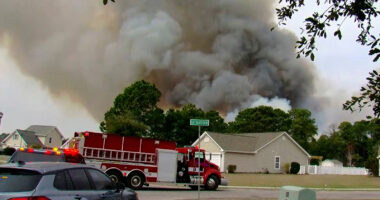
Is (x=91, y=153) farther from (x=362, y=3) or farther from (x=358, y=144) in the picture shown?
(x=358, y=144)

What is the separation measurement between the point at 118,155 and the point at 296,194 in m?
15.3

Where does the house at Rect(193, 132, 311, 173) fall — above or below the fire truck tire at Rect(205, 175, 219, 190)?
above

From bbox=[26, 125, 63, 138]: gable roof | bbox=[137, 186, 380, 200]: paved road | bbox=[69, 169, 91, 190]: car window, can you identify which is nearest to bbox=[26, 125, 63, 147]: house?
bbox=[26, 125, 63, 138]: gable roof

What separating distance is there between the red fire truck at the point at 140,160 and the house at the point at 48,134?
3019 inches

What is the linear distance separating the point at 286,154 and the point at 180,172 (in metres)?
32.5

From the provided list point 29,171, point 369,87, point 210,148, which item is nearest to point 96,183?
point 29,171

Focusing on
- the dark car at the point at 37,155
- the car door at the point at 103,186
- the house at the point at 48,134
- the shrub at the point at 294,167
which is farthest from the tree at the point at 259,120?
the car door at the point at 103,186

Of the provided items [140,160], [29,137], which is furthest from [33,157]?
[29,137]

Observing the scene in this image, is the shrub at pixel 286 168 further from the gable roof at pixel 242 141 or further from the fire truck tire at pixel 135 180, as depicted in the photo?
the fire truck tire at pixel 135 180

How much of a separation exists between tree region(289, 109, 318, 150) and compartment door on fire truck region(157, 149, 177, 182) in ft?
223

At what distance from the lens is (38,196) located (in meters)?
6.47

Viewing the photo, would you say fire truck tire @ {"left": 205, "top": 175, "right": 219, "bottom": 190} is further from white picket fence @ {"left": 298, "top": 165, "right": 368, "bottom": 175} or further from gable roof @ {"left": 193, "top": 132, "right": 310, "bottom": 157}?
white picket fence @ {"left": 298, "top": 165, "right": 368, "bottom": 175}

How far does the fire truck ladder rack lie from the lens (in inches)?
842

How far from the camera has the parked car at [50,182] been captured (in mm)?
6504
